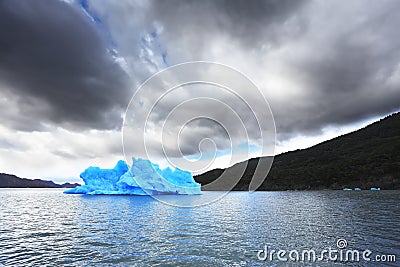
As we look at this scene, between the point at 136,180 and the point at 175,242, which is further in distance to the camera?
the point at 136,180

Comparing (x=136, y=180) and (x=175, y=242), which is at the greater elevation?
(x=136, y=180)

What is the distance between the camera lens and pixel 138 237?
73.5 feet

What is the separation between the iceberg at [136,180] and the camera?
87.6 meters

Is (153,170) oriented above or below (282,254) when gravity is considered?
above

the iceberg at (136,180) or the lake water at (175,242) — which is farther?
the iceberg at (136,180)

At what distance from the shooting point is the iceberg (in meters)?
87.6

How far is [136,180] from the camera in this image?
290ft

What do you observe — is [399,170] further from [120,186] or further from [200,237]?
[200,237]

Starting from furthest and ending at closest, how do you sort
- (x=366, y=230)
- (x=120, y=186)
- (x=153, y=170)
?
(x=120, y=186), (x=153, y=170), (x=366, y=230)

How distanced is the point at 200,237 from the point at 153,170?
70.5 m

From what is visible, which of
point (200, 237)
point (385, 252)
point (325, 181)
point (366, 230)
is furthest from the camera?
point (325, 181)

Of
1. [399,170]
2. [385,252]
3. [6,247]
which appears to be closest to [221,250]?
[385,252]

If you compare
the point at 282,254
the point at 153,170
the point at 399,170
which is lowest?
the point at 282,254

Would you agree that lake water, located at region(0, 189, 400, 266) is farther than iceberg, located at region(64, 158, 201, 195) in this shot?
No
